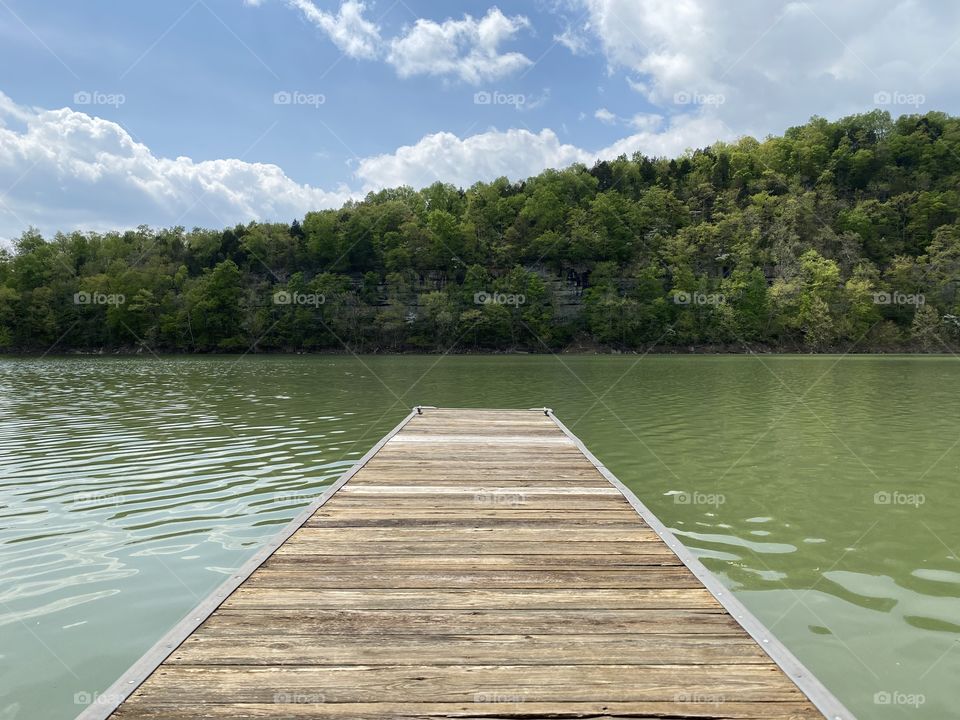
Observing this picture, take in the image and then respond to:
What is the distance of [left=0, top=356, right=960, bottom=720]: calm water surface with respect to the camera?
4.79 m

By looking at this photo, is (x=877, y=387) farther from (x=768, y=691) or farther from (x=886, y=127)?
(x=886, y=127)

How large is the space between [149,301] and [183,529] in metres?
97.4

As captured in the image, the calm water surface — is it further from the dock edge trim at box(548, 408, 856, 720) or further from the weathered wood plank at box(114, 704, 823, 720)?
the weathered wood plank at box(114, 704, 823, 720)

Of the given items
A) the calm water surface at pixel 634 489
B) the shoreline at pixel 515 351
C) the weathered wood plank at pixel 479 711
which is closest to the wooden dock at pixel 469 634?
the weathered wood plank at pixel 479 711

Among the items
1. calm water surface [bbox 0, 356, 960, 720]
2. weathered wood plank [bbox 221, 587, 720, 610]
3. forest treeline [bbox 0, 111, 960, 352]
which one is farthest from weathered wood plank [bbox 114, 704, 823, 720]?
forest treeline [bbox 0, 111, 960, 352]

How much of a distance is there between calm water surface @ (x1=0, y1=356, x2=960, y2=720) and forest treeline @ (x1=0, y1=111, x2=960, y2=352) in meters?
72.5

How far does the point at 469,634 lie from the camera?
3.66 metres

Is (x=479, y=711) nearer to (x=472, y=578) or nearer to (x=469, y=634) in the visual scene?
(x=469, y=634)

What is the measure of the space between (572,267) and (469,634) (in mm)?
106285

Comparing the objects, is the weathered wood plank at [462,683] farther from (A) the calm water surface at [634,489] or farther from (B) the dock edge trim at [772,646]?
(A) the calm water surface at [634,489]

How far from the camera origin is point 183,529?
7.71 metres

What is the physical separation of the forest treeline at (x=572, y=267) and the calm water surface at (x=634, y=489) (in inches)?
2854

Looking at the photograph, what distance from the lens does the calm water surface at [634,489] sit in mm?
4793

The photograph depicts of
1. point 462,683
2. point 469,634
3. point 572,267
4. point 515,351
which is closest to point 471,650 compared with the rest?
point 469,634
